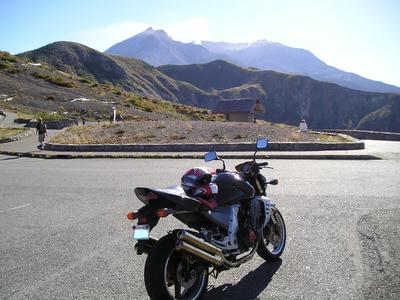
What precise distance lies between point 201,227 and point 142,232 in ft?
3.55

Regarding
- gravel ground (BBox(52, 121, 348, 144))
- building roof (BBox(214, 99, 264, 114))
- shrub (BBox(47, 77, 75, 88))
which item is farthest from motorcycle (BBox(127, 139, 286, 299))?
shrub (BBox(47, 77, 75, 88))

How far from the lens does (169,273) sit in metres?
4.36

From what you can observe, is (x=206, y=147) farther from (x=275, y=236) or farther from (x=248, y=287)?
(x=248, y=287)

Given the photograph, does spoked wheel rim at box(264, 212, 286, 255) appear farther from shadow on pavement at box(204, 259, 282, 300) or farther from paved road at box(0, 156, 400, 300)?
shadow on pavement at box(204, 259, 282, 300)

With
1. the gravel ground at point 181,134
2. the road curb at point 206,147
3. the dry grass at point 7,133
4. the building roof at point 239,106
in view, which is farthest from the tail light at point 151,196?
the building roof at point 239,106

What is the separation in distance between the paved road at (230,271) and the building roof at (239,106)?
156 feet

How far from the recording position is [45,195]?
11508 mm

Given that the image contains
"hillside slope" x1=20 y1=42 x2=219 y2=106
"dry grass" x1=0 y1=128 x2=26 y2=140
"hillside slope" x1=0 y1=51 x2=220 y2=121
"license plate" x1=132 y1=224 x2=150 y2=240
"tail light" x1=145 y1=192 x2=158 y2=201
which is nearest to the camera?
"license plate" x1=132 y1=224 x2=150 y2=240

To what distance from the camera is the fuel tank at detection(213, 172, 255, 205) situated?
5.12 meters

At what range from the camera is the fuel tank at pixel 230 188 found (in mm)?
5125

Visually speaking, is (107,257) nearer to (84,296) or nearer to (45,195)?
(84,296)

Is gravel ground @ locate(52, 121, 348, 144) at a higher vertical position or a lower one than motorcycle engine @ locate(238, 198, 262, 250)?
lower

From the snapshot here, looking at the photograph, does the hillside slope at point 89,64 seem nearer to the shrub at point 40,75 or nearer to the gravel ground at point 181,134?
the shrub at point 40,75

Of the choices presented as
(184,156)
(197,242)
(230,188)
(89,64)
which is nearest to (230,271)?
(230,188)
